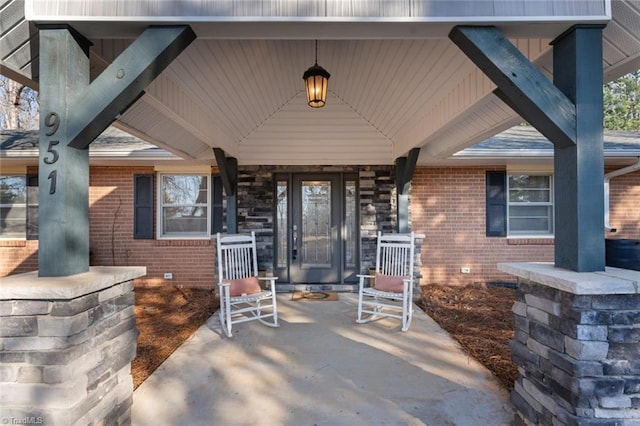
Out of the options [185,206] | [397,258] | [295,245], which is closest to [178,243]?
[185,206]

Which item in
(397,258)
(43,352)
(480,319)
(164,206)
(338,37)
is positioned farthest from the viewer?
(164,206)

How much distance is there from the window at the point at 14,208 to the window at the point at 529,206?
27.6 ft

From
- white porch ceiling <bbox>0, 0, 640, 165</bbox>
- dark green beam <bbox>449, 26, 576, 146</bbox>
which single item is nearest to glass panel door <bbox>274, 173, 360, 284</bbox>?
white porch ceiling <bbox>0, 0, 640, 165</bbox>

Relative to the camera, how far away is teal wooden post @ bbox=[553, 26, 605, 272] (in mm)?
1747

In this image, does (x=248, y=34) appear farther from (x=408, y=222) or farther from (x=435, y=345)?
(x=408, y=222)

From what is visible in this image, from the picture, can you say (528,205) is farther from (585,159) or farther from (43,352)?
(43,352)

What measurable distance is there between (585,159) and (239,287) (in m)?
3.50

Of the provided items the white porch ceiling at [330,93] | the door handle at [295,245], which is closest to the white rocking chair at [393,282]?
the white porch ceiling at [330,93]

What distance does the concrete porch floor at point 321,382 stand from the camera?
7.38ft

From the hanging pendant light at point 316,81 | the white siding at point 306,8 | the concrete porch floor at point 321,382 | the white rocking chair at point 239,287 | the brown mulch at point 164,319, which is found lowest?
the concrete porch floor at point 321,382

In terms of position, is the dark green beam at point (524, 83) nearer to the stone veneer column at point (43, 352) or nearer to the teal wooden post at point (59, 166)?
the teal wooden post at point (59, 166)

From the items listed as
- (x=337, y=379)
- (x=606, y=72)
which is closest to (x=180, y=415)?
(x=337, y=379)

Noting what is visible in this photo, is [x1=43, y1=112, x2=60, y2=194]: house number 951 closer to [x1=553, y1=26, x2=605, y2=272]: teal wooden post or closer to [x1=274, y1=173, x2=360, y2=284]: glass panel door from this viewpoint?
[x1=553, y1=26, x2=605, y2=272]: teal wooden post

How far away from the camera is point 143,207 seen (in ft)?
19.5
